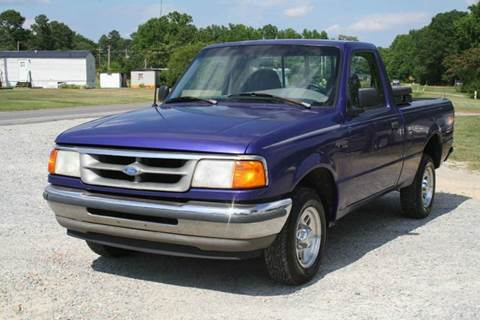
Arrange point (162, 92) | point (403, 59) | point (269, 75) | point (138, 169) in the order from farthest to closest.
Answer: point (403, 59) < point (162, 92) < point (269, 75) < point (138, 169)

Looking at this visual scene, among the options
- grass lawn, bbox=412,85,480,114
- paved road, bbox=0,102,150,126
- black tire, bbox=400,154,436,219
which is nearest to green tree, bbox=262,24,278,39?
grass lawn, bbox=412,85,480,114

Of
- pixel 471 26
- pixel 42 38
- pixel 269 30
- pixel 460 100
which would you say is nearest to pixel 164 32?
pixel 269 30

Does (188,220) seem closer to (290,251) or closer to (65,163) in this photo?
(290,251)

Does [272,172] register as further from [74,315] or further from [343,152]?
[74,315]

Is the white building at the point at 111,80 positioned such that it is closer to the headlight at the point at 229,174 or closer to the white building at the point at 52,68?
the white building at the point at 52,68

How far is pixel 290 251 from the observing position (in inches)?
178

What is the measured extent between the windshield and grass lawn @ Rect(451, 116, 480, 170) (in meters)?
→ 7.30

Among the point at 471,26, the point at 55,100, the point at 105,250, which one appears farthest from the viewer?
the point at 471,26

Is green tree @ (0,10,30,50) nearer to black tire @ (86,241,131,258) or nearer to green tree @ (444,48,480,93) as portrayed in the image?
green tree @ (444,48,480,93)

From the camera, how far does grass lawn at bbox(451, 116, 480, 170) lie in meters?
13.0

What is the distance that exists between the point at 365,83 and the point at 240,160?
96.4 inches

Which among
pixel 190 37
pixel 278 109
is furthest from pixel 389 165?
pixel 190 37

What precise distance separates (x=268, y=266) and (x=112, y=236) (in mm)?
1156

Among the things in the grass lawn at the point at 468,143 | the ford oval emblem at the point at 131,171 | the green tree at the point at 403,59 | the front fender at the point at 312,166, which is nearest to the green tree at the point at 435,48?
the green tree at the point at 403,59
